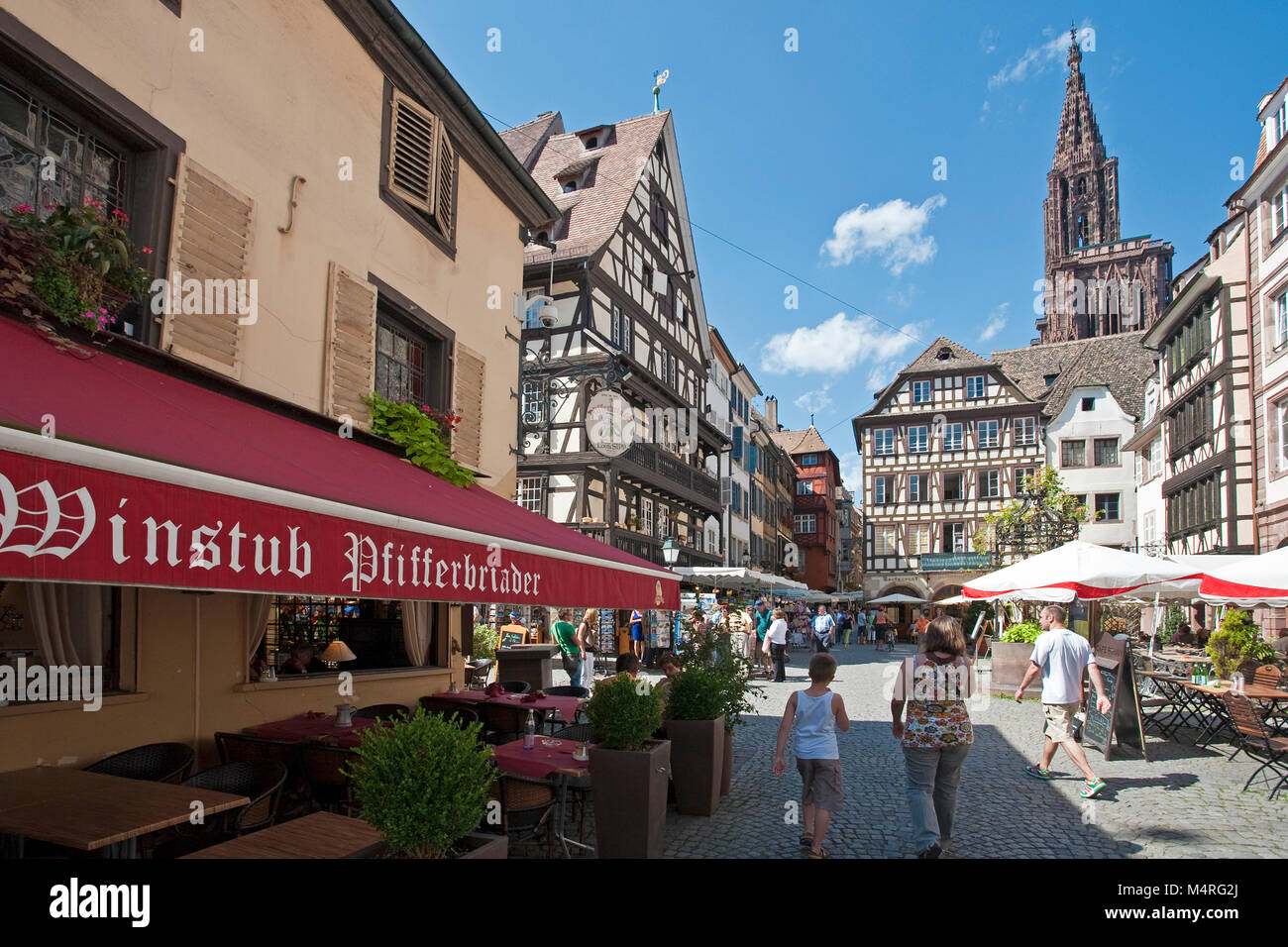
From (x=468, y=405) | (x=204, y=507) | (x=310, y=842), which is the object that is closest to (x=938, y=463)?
(x=468, y=405)

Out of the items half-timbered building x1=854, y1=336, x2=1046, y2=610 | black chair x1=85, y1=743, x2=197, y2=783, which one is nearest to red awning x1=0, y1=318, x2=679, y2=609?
black chair x1=85, y1=743, x2=197, y2=783

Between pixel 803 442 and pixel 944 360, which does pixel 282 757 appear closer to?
pixel 944 360

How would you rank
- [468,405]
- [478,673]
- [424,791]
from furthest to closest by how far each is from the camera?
1. [478,673]
2. [468,405]
3. [424,791]

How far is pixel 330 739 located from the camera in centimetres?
634

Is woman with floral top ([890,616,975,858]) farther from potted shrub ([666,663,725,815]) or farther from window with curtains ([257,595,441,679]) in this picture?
window with curtains ([257,595,441,679])

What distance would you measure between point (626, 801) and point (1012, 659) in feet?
42.7

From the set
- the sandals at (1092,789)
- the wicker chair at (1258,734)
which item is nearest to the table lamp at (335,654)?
the sandals at (1092,789)

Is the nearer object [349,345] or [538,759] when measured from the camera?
[538,759]

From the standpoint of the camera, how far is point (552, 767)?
19.6 ft

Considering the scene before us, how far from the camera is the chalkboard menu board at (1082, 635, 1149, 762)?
32.8 ft

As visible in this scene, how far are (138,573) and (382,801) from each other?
128cm
